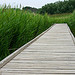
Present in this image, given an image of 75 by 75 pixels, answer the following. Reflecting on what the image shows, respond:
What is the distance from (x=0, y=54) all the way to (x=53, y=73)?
172 centimetres

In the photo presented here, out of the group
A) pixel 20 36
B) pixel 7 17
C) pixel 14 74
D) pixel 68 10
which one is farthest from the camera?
pixel 68 10

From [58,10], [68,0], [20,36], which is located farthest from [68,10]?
[20,36]

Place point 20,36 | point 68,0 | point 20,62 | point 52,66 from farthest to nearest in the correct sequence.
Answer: point 68,0 < point 20,36 < point 20,62 < point 52,66

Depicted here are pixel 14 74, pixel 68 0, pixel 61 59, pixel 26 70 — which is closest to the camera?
pixel 14 74

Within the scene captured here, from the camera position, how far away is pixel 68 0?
4556cm

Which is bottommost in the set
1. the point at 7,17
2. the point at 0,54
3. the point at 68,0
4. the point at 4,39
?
the point at 0,54

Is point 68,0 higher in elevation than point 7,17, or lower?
higher

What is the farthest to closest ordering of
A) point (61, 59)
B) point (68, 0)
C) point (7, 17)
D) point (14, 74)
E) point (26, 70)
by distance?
point (68, 0) → point (7, 17) → point (61, 59) → point (26, 70) → point (14, 74)

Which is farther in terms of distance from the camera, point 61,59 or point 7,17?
point 7,17

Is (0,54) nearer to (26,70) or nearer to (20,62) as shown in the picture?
(20,62)

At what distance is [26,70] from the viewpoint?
2.02 meters

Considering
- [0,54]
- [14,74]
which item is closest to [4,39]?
[0,54]

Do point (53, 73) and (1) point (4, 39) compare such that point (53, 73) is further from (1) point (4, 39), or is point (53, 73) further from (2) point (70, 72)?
(1) point (4, 39)

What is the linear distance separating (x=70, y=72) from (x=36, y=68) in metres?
0.39
